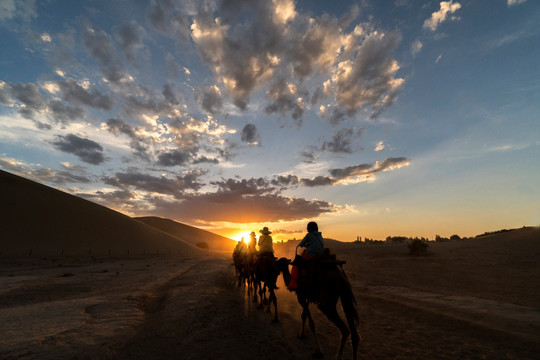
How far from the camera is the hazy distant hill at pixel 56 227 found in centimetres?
3956

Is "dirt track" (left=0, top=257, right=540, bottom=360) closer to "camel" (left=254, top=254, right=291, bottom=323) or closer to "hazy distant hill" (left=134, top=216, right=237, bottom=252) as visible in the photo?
"camel" (left=254, top=254, right=291, bottom=323)

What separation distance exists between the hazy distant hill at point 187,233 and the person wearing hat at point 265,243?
126m

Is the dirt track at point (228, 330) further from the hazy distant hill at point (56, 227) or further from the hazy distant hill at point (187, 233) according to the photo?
the hazy distant hill at point (187, 233)

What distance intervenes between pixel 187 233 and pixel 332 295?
148 m

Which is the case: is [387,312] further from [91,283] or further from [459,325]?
[91,283]

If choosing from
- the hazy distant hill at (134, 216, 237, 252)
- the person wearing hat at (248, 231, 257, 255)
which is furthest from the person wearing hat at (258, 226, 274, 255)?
the hazy distant hill at (134, 216, 237, 252)

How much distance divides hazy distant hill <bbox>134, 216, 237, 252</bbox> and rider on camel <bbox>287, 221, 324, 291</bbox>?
428ft

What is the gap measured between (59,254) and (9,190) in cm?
2349

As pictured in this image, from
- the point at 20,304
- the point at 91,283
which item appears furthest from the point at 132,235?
the point at 20,304

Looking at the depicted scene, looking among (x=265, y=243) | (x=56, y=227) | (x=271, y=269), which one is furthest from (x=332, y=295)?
(x=56, y=227)

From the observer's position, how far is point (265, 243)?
11.3 m

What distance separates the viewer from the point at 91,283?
1684 cm

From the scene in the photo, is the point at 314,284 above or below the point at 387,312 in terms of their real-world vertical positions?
above

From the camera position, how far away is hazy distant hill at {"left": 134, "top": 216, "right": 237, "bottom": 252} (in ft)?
434
